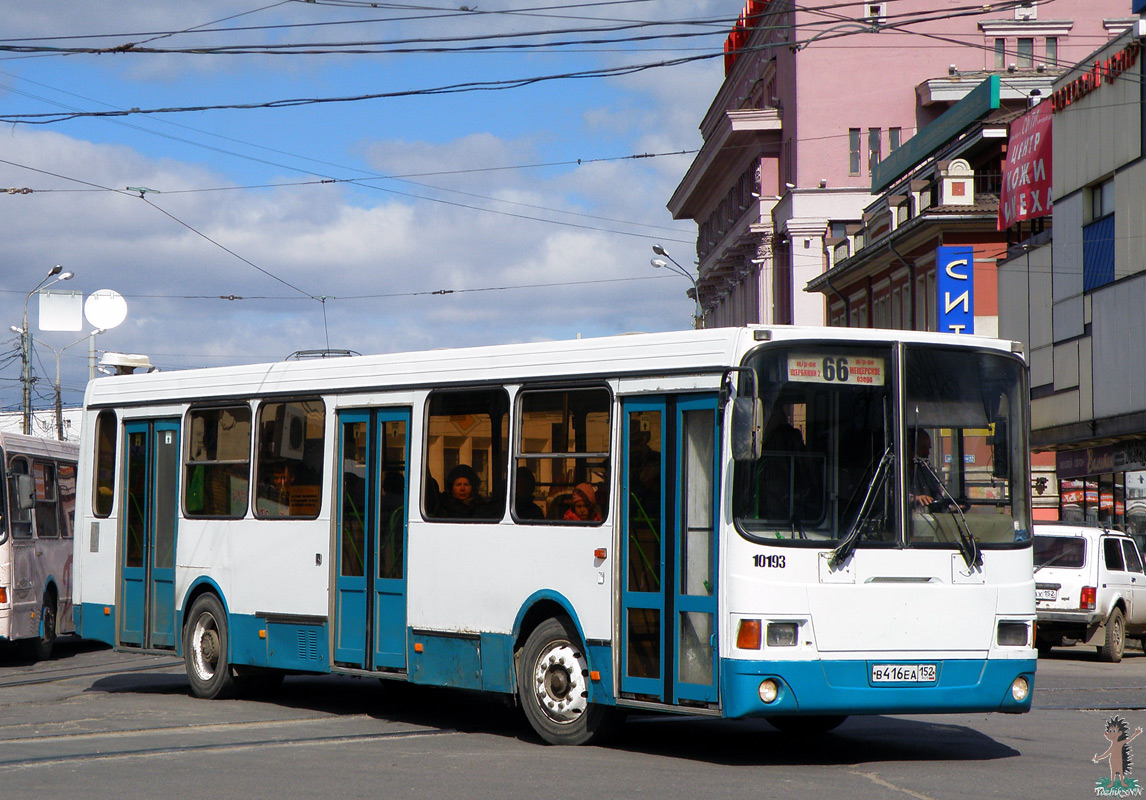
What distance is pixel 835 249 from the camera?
176 ft

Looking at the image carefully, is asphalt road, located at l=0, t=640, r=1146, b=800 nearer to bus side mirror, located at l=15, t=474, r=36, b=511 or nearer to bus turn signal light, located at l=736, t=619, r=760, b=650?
bus turn signal light, located at l=736, t=619, r=760, b=650

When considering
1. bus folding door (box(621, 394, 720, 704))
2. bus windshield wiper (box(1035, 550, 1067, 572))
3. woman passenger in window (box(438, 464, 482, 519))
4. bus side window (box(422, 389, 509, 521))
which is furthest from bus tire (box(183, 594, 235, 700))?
bus windshield wiper (box(1035, 550, 1067, 572))

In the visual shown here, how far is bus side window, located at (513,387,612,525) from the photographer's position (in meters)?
10.9

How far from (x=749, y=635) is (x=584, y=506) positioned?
1.76 meters

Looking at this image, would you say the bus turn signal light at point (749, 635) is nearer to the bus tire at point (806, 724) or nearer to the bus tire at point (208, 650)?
the bus tire at point (806, 724)

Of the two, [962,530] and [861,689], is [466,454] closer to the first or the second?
[861,689]

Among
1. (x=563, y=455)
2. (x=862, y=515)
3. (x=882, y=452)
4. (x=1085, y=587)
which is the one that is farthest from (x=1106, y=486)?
(x=862, y=515)

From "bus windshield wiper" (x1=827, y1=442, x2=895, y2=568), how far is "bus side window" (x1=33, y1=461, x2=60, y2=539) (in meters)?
12.4

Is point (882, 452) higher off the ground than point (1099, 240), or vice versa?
point (1099, 240)

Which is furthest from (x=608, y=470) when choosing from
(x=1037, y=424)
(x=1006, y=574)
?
(x=1037, y=424)

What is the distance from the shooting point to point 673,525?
10297mm

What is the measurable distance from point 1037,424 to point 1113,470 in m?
3.07

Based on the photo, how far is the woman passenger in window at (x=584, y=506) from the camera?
A: 10875 millimetres

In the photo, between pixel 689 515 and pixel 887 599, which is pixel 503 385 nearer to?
pixel 689 515
